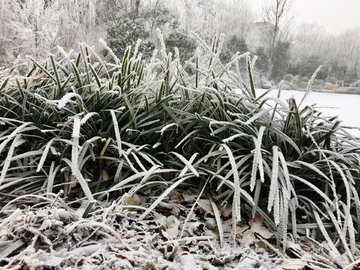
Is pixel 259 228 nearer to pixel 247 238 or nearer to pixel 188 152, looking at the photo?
pixel 247 238

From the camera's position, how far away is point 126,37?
10.2ft

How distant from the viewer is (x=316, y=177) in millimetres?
694

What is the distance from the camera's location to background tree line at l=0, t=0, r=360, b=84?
227 cm

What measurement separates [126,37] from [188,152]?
2772 millimetres

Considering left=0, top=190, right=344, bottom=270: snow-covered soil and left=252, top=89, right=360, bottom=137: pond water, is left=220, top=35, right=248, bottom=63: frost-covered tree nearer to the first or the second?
left=252, top=89, right=360, bottom=137: pond water

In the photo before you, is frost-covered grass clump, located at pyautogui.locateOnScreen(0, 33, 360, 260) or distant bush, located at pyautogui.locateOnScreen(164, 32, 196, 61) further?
distant bush, located at pyautogui.locateOnScreen(164, 32, 196, 61)

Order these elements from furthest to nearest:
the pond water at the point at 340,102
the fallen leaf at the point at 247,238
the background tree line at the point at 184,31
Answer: the background tree line at the point at 184,31 < the pond water at the point at 340,102 < the fallen leaf at the point at 247,238

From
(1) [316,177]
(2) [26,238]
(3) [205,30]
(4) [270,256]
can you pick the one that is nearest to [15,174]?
(2) [26,238]

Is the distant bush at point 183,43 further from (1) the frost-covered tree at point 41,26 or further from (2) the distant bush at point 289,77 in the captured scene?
(2) the distant bush at point 289,77

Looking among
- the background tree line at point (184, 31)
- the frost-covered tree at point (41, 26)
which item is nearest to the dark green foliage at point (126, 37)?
the background tree line at point (184, 31)

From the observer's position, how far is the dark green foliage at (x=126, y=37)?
3080 millimetres

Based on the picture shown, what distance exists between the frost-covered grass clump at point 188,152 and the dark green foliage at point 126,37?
2365 mm

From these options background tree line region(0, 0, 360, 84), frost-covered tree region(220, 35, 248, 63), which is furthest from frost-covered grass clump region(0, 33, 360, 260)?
frost-covered tree region(220, 35, 248, 63)

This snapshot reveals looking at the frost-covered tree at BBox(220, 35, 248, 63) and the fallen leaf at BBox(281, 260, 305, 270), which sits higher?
the frost-covered tree at BBox(220, 35, 248, 63)
